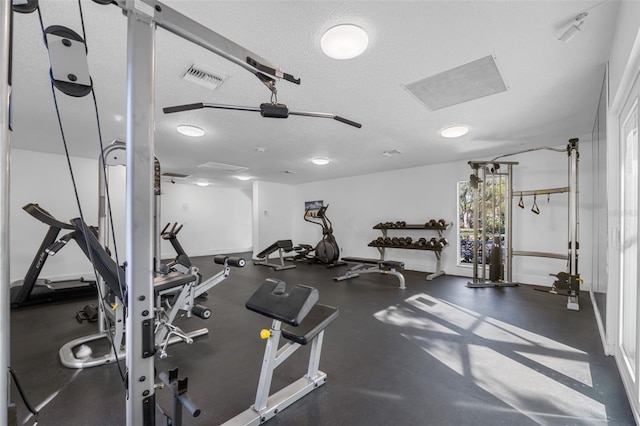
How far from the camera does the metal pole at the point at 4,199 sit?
572 millimetres

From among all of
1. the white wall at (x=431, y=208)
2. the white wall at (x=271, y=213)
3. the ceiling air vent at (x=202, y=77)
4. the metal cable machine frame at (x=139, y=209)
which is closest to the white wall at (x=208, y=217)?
the white wall at (x=271, y=213)

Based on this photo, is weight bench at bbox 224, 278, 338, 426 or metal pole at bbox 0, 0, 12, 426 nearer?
metal pole at bbox 0, 0, 12, 426

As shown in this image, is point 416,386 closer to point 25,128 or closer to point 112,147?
point 112,147

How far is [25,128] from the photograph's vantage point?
3.66m

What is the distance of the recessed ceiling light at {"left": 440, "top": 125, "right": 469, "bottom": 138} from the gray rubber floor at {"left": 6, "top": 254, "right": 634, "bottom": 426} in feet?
7.42

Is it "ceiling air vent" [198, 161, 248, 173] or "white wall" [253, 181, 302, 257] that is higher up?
"ceiling air vent" [198, 161, 248, 173]

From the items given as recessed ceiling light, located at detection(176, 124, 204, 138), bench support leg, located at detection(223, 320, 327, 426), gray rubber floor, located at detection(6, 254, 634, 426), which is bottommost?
gray rubber floor, located at detection(6, 254, 634, 426)

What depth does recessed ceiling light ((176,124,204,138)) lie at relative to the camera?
3.52m

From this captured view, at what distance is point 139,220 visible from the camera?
0.88m

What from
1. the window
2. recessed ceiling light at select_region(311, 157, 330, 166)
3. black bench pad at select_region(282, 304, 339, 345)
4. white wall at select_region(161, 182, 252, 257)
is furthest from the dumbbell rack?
white wall at select_region(161, 182, 252, 257)

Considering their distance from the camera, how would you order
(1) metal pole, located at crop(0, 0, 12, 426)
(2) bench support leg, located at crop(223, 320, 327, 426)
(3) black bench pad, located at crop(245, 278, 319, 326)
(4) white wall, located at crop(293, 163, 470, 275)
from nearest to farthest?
1. (1) metal pole, located at crop(0, 0, 12, 426)
2. (3) black bench pad, located at crop(245, 278, 319, 326)
3. (2) bench support leg, located at crop(223, 320, 327, 426)
4. (4) white wall, located at crop(293, 163, 470, 275)

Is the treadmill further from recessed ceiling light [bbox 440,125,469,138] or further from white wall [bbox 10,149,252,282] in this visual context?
recessed ceiling light [bbox 440,125,469,138]

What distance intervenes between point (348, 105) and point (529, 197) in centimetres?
392

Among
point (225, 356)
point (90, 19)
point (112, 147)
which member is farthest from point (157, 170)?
point (225, 356)
